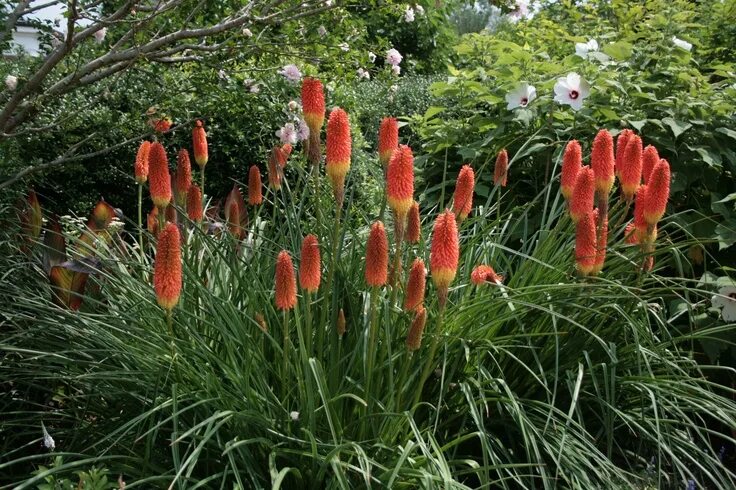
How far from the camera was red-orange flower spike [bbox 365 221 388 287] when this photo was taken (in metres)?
1.95

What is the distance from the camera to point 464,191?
2.49 m

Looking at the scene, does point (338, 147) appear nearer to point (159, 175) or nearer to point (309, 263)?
point (309, 263)

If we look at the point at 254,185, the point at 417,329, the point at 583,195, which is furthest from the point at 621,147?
the point at 254,185

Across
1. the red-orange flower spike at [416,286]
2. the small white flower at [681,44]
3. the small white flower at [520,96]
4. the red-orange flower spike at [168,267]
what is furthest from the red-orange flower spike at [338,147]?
the small white flower at [681,44]

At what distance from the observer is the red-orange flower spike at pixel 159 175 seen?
235cm

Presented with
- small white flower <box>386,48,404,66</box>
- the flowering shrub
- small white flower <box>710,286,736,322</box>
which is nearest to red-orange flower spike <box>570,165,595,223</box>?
the flowering shrub

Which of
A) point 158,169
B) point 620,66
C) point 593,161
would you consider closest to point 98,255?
point 158,169

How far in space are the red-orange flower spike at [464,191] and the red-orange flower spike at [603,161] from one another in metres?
0.38

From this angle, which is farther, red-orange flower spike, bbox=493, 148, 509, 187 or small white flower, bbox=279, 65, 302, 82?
small white flower, bbox=279, 65, 302, 82

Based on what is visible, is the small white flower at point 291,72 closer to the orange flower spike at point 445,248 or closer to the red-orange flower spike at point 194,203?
the red-orange flower spike at point 194,203

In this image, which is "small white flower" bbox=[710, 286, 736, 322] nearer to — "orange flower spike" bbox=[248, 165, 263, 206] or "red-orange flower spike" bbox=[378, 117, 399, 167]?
"red-orange flower spike" bbox=[378, 117, 399, 167]

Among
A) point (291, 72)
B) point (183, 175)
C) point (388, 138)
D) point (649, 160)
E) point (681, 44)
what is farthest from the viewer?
point (681, 44)

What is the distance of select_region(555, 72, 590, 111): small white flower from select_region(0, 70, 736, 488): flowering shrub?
85 centimetres

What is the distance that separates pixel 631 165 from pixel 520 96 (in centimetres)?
137
